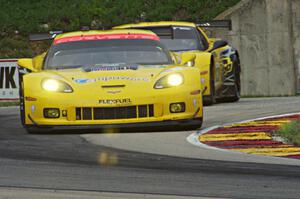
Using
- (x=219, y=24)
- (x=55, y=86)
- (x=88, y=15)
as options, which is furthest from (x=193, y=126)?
(x=88, y=15)

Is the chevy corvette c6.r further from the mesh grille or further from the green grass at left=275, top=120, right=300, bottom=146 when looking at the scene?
the green grass at left=275, top=120, right=300, bottom=146

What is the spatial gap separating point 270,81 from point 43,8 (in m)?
7.46

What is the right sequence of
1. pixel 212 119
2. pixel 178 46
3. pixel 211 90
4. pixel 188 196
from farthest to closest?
pixel 178 46 < pixel 211 90 < pixel 212 119 < pixel 188 196

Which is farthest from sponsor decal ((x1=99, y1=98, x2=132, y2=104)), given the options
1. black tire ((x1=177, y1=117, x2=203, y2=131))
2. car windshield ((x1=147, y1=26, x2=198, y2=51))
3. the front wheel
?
the front wheel

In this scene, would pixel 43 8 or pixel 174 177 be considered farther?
pixel 43 8

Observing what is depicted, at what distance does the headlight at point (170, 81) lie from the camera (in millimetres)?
11883

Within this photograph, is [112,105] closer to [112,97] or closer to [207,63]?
[112,97]

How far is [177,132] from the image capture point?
1206 centimetres

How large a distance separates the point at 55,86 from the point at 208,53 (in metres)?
5.33


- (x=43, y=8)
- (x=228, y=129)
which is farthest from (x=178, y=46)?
(x=43, y=8)

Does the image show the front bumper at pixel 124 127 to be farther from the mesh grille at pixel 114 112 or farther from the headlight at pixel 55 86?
the headlight at pixel 55 86

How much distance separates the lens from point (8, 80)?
23.5 metres

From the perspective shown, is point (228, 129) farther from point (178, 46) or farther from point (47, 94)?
point (178, 46)

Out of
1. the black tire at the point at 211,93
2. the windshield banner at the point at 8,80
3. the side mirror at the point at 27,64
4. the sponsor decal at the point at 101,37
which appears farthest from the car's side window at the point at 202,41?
the windshield banner at the point at 8,80
